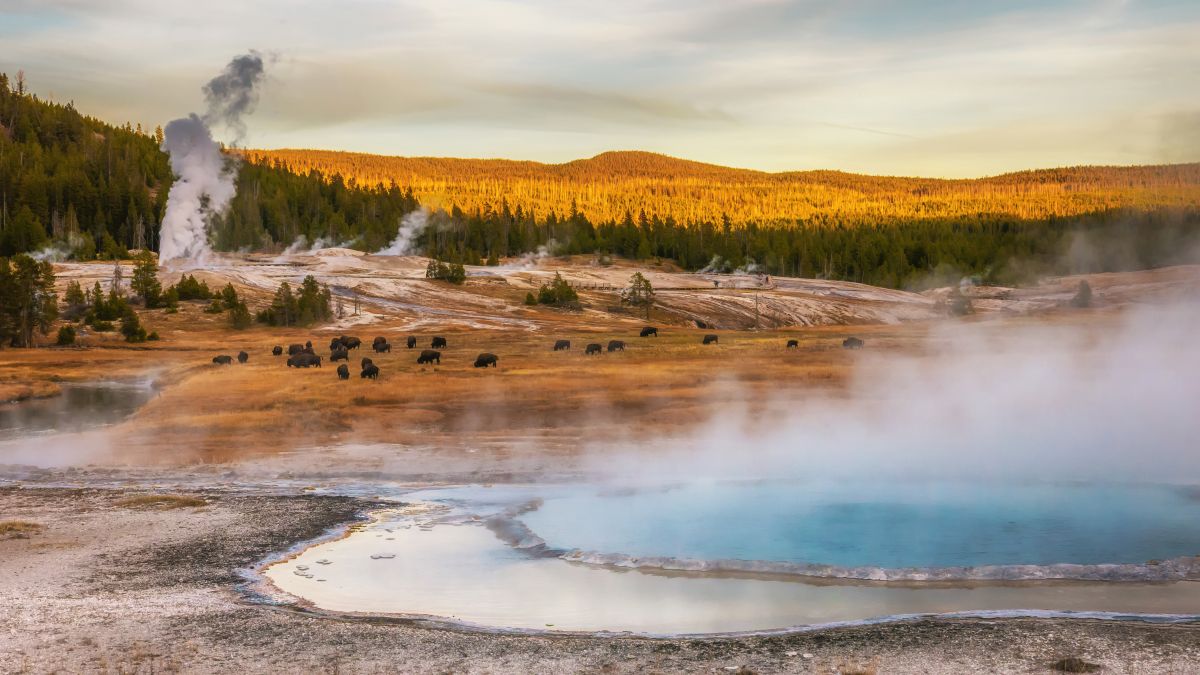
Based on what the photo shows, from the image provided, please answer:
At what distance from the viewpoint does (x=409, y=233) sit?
554 feet

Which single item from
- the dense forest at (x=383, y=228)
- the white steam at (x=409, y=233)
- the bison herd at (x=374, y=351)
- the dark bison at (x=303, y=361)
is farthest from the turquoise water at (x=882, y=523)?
the white steam at (x=409, y=233)

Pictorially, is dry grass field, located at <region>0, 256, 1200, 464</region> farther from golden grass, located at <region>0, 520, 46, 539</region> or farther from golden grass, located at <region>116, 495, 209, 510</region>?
golden grass, located at <region>0, 520, 46, 539</region>

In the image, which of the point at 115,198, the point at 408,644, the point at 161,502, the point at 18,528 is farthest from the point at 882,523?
the point at 115,198

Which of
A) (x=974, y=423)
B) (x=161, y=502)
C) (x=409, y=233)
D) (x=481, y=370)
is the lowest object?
(x=161, y=502)

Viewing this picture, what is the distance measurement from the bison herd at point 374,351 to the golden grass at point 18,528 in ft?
81.7

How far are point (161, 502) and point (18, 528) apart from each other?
3.74m

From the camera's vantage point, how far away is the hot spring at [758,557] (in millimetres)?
17328

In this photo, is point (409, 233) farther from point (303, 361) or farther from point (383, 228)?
point (303, 361)

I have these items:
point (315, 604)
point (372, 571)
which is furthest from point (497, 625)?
point (372, 571)

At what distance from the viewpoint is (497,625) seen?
54.0 feet

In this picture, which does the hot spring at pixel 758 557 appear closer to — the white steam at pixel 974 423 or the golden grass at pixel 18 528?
the white steam at pixel 974 423

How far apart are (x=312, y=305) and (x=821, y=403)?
58809 mm

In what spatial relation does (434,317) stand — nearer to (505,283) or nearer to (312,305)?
(312,305)

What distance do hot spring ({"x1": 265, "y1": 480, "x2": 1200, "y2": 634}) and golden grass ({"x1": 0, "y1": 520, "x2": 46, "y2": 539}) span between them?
20.8 ft
